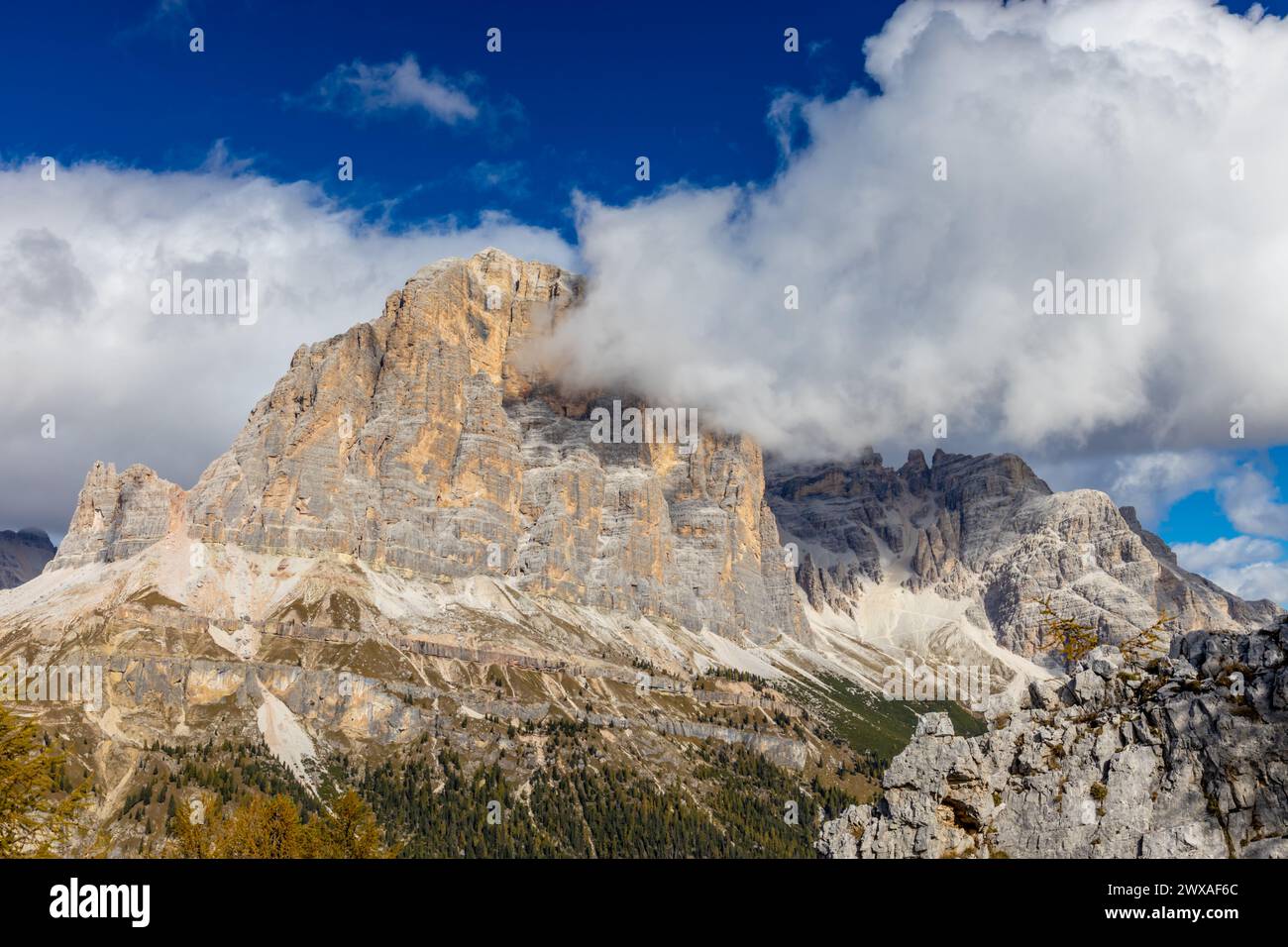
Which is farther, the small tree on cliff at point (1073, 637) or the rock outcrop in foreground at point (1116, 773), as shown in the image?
the small tree on cliff at point (1073, 637)

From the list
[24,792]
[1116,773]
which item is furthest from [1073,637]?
[24,792]

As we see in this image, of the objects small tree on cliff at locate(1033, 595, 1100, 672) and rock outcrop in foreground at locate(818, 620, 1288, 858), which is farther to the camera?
small tree on cliff at locate(1033, 595, 1100, 672)

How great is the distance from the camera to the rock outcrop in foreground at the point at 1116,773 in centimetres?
4009

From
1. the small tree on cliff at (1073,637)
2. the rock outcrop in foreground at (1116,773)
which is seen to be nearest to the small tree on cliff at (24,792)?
the rock outcrop in foreground at (1116,773)

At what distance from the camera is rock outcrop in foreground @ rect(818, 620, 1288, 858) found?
132 feet

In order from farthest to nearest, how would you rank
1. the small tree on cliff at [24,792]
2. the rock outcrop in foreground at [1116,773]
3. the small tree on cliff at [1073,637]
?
the small tree on cliff at [1073,637] → the rock outcrop in foreground at [1116,773] → the small tree on cliff at [24,792]

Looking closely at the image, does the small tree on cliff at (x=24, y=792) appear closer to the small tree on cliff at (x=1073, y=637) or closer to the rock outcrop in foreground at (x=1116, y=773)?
the rock outcrop in foreground at (x=1116, y=773)

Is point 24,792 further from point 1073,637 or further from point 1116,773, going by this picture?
point 1073,637

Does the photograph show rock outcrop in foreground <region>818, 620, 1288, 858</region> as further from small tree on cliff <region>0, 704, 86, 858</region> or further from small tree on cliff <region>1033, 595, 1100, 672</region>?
small tree on cliff <region>0, 704, 86, 858</region>

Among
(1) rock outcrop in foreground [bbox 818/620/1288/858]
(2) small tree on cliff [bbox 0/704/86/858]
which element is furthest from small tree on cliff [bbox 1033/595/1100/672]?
(2) small tree on cliff [bbox 0/704/86/858]
